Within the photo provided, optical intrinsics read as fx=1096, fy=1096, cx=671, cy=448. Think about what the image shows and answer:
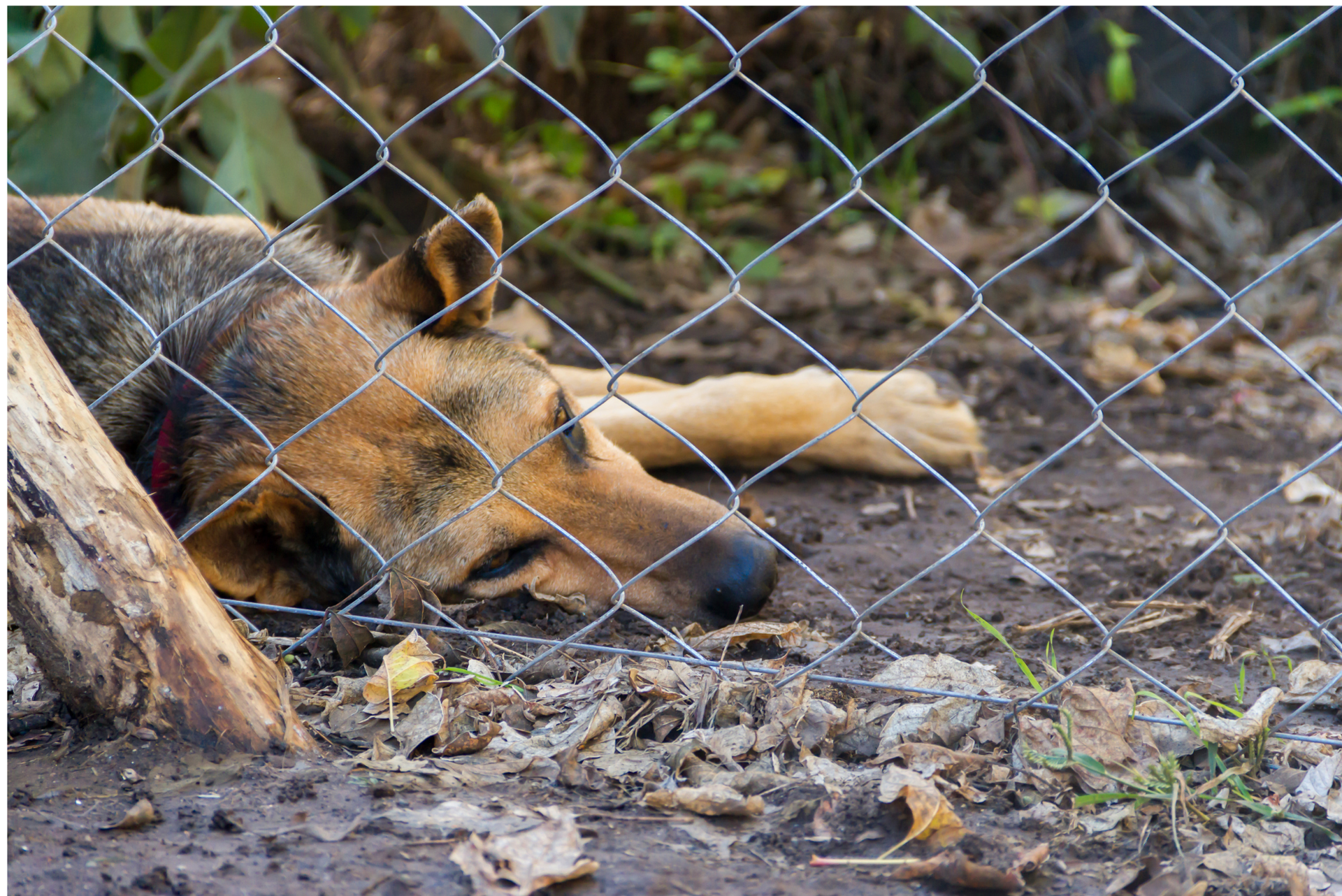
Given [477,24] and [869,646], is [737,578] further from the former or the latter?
[477,24]

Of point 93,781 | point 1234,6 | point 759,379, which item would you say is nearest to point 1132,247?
A: point 1234,6

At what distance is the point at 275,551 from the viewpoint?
9.04 feet

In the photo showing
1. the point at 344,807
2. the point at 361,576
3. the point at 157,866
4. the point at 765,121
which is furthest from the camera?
the point at 765,121

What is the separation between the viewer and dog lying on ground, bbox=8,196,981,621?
265 centimetres

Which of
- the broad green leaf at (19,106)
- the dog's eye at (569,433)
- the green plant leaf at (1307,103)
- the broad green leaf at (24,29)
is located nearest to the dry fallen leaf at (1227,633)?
the dog's eye at (569,433)

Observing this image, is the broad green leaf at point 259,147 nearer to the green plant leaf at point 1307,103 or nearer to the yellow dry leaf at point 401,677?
the yellow dry leaf at point 401,677

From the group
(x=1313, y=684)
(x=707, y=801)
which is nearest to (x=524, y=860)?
(x=707, y=801)

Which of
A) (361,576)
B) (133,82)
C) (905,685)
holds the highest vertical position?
(133,82)

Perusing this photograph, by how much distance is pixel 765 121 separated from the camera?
25.0 ft

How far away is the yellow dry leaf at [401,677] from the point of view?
2.18m

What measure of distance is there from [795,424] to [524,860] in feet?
7.88

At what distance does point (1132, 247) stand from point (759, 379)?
3.44 m

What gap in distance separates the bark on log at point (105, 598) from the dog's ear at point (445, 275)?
40.3 inches

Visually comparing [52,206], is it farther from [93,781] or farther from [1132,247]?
[1132,247]
